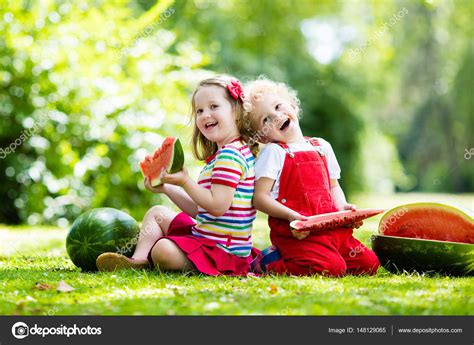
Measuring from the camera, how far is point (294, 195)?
178 inches

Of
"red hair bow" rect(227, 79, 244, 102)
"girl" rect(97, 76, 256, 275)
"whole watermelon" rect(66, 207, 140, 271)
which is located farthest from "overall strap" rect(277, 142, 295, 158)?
"whole watermelon" rect(66, 207, 140, 271)

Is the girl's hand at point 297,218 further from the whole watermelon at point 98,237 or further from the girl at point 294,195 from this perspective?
the whole watermelon at point 98,237

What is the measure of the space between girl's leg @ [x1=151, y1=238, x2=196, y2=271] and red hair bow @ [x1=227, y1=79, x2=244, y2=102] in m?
1.15

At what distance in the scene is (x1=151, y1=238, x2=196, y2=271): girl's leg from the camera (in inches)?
170

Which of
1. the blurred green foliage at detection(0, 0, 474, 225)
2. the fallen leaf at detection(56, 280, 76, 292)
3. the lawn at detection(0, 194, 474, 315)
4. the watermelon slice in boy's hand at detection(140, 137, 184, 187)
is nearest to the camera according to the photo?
the lawn at detection(0, 194, 474, 315)

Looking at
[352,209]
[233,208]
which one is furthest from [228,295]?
[352,209]

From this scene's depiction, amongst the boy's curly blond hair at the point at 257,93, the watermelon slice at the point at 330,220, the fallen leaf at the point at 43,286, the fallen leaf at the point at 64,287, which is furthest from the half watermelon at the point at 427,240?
the fallen leaf at the point at 43,286

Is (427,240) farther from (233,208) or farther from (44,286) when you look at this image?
(44,286)

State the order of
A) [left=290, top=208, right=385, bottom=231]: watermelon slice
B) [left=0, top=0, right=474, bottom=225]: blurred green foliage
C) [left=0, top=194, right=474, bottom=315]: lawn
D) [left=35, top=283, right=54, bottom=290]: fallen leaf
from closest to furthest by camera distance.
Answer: [left=0, top=194, right=474, bottom=315]: lawn → [left=35, top=283, right=54, bottom=290]: fallen leaf → [left=290, top=208, right=385, bottom=231]: watermelon slice → [left=0, top=0, right=474, bottom=225]: blurred green foliage

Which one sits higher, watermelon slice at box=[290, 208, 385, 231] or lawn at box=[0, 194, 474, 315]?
watermelon slice at box=[290, 208, 385, 231]

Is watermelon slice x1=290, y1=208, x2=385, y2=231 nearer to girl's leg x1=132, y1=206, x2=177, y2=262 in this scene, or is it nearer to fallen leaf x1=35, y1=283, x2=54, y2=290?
girl's leg x1=132, y1=206, x2=177, y2=262

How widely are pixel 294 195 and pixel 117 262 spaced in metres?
1.36

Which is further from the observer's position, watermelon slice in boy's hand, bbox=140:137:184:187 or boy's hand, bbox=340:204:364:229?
boy's hand, bbox=340:204:364:229

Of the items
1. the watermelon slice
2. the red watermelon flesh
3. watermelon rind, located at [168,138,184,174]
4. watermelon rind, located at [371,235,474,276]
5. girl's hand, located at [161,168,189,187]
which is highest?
watermelon rind, located at [168,138,184,174]
